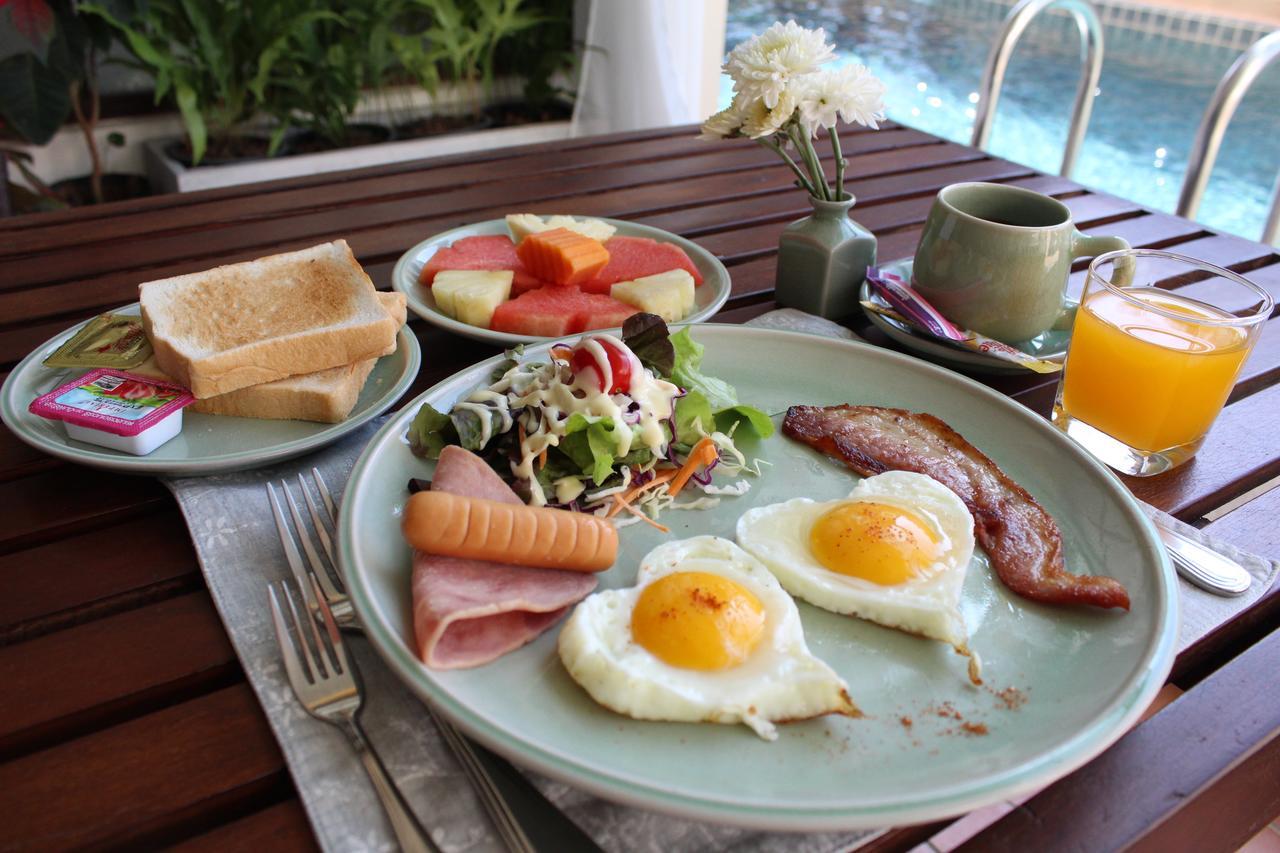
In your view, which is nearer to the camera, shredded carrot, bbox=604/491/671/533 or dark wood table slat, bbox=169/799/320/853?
dark wood table slat, bbox=169/799/320/853

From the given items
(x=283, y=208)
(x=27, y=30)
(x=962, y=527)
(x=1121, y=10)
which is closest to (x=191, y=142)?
(x=27, y=30)

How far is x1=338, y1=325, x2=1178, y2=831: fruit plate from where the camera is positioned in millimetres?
844

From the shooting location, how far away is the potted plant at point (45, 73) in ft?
11.6

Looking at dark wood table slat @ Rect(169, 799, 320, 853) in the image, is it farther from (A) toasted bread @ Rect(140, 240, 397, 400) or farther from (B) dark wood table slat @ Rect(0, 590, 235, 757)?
(A) toasted bread @ Rect(140, 240, 397, 400)

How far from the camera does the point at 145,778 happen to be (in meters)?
0.92

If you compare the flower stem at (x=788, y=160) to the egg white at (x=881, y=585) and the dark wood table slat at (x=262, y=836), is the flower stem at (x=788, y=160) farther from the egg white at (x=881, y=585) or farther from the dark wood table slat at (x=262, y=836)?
the dark wood table slat at (x=262, y=836)

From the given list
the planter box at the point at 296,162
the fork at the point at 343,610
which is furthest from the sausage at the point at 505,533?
the planter box at the point at 296,162

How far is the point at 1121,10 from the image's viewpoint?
9.50 meters

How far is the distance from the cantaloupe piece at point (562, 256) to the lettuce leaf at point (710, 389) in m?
0.32

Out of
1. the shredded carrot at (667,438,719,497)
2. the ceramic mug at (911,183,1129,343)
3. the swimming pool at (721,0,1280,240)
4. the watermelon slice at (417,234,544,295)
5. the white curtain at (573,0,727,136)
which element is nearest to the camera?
the shredded carrot at (667,438,719,497)

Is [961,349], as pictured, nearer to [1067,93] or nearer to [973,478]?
[973,478]

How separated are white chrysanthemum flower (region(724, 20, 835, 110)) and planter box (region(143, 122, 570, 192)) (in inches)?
111

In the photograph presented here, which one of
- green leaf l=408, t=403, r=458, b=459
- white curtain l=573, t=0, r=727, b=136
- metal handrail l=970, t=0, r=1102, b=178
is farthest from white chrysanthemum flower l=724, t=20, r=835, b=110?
white curtain l=573, t=0, r=727, b=136

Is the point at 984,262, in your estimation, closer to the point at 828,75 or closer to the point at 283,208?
the point at 828,75
